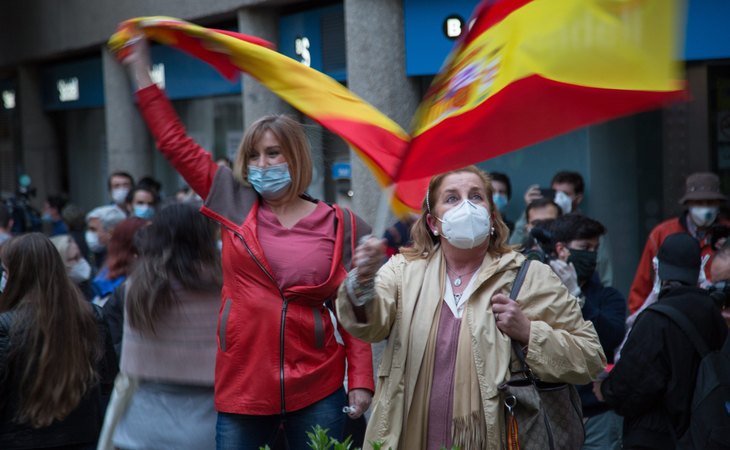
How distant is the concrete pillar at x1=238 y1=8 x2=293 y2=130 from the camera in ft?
40.5

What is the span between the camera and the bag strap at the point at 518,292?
374 cm

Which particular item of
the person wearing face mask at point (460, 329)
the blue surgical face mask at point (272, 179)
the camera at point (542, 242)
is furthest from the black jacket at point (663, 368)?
the blue surgical face mask at point (272, 179)

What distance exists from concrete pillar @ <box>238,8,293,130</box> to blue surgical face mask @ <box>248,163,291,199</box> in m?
7.79

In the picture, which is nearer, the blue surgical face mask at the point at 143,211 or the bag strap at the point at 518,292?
→ the bag strap at the point at 518,292

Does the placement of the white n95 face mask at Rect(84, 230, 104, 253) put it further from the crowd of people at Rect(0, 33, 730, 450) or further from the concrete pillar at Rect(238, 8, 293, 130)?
the crowd of people at Rect(0, 33, 730, 450)

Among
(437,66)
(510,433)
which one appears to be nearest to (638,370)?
(510,433)

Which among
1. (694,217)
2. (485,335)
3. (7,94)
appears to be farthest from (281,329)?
(7,94)

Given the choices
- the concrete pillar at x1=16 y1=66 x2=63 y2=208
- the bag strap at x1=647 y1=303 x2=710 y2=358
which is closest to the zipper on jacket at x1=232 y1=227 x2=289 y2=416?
the bag strap at x1=647 y1=303 x2=710 y2=358

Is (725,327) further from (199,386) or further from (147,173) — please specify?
(147,173)

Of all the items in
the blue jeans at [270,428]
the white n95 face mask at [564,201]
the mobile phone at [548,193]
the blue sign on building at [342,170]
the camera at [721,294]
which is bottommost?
the blue jeans at [270,428]

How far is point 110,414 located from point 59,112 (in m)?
17.4

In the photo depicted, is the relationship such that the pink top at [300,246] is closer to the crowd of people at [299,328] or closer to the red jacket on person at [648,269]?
the crowd of people at [299,328]

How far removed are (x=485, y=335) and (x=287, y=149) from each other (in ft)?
4.37

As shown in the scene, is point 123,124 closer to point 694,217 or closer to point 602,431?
point 694,217
